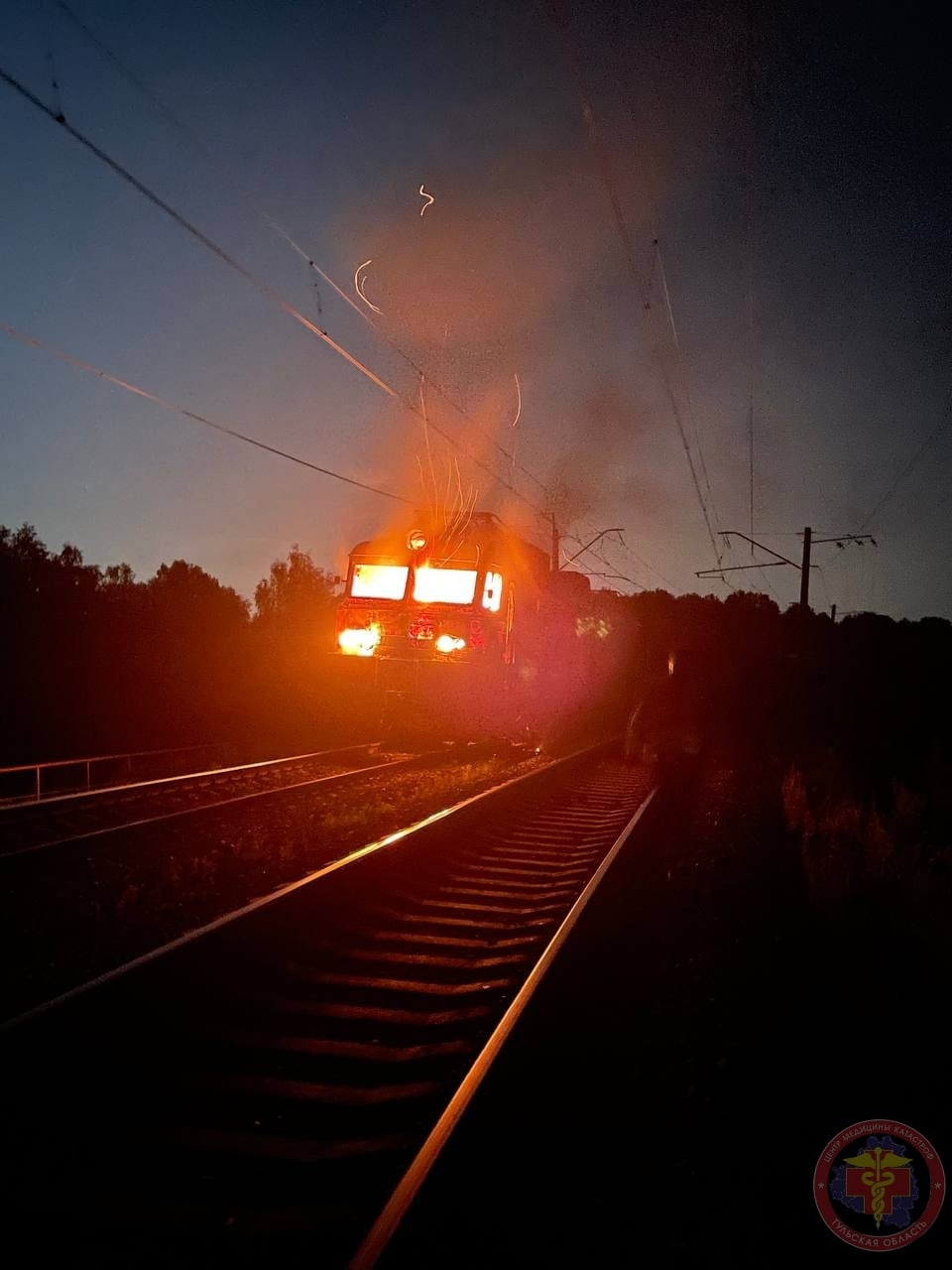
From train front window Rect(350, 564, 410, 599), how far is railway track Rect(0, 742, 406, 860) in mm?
3857

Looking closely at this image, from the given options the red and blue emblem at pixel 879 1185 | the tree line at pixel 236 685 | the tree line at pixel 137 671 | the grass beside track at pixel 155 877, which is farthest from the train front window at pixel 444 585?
the red and blue emblem at pixel 879 1185

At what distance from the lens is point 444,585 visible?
18.3 m

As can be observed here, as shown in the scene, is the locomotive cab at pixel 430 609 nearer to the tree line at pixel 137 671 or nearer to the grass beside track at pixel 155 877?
the grass beside track at pixel 155 877

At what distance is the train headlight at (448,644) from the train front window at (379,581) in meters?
1.49

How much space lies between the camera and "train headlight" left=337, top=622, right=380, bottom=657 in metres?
18.6

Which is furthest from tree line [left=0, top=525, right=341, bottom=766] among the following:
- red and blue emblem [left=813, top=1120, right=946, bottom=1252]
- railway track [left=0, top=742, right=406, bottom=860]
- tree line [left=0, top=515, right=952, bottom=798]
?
red and blue emblem [left=813, top=1120, right=946, bottom=1252]

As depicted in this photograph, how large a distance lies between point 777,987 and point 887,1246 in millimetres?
2450

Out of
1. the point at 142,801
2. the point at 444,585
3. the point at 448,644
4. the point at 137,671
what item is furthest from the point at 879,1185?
the point at 137,671

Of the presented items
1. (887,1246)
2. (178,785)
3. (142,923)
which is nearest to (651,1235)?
(887,1246)

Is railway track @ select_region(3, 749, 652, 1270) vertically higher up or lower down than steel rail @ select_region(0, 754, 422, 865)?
higher up

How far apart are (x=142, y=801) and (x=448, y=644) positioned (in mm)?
6528

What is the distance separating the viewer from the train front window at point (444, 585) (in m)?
18.2

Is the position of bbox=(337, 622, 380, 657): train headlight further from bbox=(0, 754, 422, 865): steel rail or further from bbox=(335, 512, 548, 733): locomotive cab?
bbox=(0, 754, 422, 865): steel rail

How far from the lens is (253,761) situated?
22.0 metres
